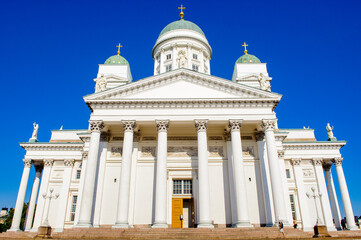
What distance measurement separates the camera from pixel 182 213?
2188 cm

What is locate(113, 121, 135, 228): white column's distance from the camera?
59.9ft

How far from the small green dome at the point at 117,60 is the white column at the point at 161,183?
2000 cm

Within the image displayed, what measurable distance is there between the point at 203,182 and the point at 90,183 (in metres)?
7.95

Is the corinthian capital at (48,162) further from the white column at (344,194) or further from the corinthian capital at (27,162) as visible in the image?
the white column at (344,194)

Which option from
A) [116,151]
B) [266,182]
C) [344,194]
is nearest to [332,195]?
[344,194]

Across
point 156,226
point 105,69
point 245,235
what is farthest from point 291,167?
point 105,69

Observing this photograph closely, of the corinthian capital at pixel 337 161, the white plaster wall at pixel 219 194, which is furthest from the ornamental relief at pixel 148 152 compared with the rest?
the corinthian capital at pixel 337 161

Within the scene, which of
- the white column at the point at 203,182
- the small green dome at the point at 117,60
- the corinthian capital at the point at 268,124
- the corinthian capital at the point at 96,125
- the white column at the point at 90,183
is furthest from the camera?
the small green dome at the point at 117,60

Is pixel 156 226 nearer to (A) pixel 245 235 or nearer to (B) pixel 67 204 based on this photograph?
(A) pixel 245 235

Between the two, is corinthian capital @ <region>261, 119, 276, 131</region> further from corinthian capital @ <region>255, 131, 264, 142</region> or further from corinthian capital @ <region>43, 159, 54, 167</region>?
corinthian capital @ <region>43, 159, 54, 167</region>

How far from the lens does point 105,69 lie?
122 ft

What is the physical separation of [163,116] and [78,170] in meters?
14.8

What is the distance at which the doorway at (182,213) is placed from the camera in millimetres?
21578

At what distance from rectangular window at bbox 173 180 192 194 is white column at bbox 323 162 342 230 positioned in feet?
59.4
